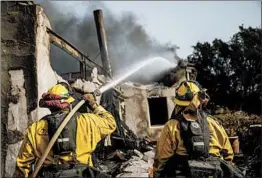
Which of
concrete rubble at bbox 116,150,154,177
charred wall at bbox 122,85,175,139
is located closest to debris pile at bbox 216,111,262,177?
concrete rubble at bbox 116,150,154,177

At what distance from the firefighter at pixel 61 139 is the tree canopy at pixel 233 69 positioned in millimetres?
28118

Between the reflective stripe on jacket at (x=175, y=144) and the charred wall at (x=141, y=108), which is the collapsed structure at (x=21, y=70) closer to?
the reflective stripe on jacket at (x=175, y=144)

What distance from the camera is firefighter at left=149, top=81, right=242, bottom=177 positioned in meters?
4.04

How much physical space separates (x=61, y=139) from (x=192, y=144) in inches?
51.8

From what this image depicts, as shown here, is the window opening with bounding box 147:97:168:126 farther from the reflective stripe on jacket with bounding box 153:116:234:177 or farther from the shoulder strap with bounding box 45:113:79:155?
the shoulder strap with bounding box 45:113:79:155

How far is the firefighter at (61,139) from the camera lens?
4180 mm

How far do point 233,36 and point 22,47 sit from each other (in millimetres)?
29887

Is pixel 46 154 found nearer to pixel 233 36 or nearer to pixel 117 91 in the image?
pixel 117 91

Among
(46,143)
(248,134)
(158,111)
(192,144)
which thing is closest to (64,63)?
(158,111)

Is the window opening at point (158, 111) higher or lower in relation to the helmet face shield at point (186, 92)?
lower

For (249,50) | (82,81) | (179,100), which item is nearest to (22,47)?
(82,81)

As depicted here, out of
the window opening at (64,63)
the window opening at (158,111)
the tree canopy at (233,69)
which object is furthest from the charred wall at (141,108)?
the tree canopy at (233,69)

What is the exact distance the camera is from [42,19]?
813cm

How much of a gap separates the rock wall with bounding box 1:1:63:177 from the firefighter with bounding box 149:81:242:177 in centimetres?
383
